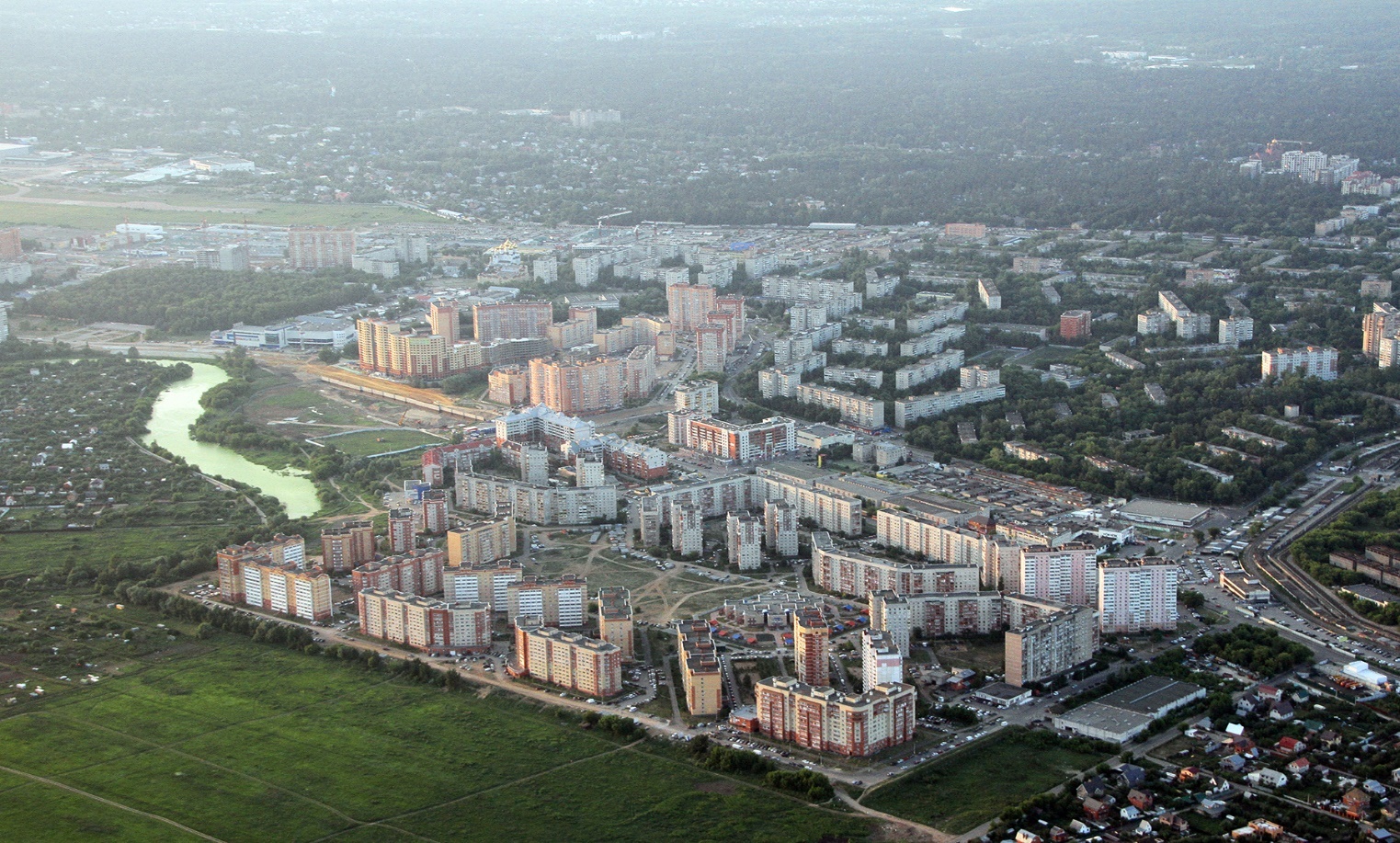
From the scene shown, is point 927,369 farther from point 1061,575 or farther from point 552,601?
point 552,601

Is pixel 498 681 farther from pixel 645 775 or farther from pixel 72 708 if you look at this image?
pixel 72 708

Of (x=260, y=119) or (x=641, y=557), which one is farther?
(x=260, y=119)

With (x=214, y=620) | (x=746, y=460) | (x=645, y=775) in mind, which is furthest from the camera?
(x=746, y=460)

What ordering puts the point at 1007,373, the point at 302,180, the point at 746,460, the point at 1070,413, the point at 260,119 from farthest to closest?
the point at 260,119 < the point at 302,180 < the point at 1007,373 < the point at 1070,413 < the point at 746,460

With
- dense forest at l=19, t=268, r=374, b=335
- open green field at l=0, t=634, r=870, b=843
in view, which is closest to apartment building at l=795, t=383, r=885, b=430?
open green field at l=0, t=634, r=870, b=843

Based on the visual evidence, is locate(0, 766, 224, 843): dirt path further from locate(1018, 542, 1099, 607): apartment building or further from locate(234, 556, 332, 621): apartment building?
locate(1018, 542, 1099, 607): apartment building

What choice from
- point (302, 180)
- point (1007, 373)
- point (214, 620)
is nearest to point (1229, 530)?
point (1007, 373)

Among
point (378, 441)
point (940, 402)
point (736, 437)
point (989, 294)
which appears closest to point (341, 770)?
point (736, 437)
